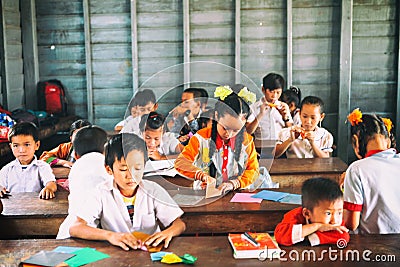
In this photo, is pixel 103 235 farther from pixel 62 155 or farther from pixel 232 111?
pixel 62 155

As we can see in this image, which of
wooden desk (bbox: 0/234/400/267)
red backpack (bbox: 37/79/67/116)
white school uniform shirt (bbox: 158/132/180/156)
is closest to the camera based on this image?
wooden desk (bbox: 0/234/400/267)

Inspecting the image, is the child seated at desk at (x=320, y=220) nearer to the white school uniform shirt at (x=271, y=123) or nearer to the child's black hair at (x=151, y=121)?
the child's black hair at (x=151, y=121)

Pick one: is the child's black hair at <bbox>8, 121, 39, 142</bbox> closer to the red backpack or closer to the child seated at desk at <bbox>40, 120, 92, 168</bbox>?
the child seated at desk at <bbox>40, 120, 92, 168</bbox>

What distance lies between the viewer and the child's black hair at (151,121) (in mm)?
2779

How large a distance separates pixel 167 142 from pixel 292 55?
11.7 ft

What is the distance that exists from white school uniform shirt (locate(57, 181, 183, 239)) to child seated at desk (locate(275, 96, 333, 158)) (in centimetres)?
164

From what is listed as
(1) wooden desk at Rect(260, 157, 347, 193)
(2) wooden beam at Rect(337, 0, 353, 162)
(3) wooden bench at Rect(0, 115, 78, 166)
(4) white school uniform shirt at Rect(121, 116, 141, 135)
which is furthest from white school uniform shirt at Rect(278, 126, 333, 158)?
(3) wooden bench at Rect(0, 115, 78, 166)

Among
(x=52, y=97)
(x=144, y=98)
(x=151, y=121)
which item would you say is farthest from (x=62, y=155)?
(x=52, y=97)

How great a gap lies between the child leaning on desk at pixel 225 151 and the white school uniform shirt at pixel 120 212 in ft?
1.48

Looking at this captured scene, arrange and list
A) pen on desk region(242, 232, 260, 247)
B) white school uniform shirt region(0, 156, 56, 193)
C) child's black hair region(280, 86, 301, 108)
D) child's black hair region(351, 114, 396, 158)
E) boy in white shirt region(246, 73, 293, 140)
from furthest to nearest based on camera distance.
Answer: child's black hair region(280, 86, 301, 108) → boy in white shirt region(246, 73, 293, 140) → white school uniform shirt region(0, 156, 56, 193) → child's black hair region(351, 114, 396, 158) → pen on desk region(242, 232, 260, 247)

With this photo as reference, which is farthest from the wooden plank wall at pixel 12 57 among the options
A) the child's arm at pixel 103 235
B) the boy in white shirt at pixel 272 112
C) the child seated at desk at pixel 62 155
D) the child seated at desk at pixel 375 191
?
the child seated at desk at pixel 375 191

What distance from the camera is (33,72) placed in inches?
246

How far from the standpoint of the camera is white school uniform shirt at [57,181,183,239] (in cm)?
232

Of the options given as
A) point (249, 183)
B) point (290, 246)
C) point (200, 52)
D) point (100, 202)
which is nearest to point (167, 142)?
point (249, 183)
